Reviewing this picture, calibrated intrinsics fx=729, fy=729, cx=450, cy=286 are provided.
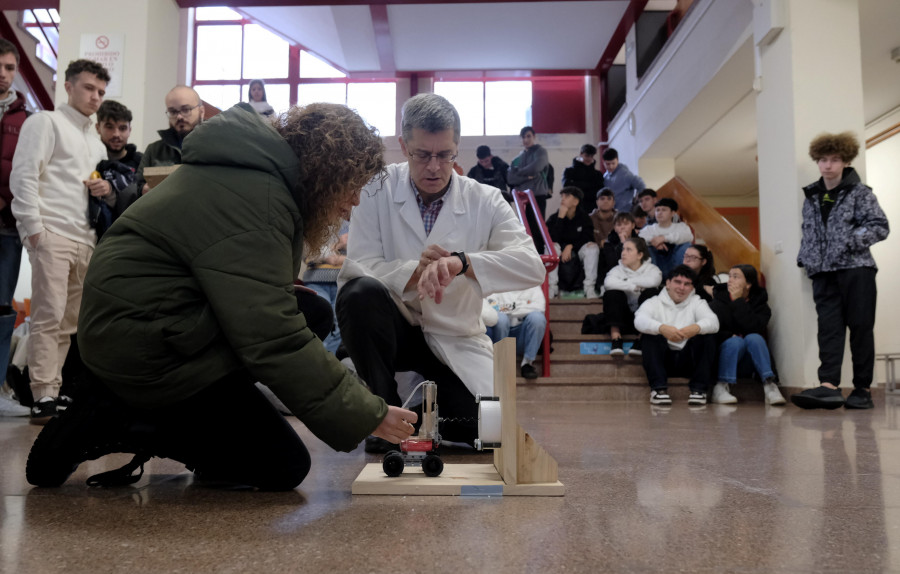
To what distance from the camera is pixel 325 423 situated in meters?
1.34

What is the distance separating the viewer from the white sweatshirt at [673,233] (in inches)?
269

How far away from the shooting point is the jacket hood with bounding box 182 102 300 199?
1.39m

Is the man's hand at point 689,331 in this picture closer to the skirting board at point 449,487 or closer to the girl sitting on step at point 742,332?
the girl sitting on step at point 742,332

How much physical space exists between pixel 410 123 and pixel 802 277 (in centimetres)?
369

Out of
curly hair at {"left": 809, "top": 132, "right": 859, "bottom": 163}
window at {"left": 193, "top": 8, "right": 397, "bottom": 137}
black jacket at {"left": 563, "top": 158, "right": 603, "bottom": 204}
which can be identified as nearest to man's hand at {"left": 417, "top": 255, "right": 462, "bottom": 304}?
curly hair at {"left": 809, "top": 132, "right": 859, "bottom": 163}

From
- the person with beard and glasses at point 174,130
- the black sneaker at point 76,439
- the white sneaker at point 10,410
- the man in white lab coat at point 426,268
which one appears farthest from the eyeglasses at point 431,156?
the white sneaker at point 10,410

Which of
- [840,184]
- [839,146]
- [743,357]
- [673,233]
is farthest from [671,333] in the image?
[673,233]

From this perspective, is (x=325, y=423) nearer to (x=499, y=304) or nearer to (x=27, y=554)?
(x=27, y=554)

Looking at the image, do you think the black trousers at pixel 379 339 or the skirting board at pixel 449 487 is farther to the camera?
the black trousers at pixel 379 339

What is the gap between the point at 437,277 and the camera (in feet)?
6.18

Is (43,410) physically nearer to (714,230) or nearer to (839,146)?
(839,146)

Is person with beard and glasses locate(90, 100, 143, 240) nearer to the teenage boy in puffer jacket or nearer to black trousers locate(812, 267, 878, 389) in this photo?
the teenage boy in puffer jacket

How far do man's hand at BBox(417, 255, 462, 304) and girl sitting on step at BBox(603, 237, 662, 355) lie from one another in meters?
3.65

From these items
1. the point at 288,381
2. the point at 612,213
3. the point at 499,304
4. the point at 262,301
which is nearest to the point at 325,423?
the point at 288,381
